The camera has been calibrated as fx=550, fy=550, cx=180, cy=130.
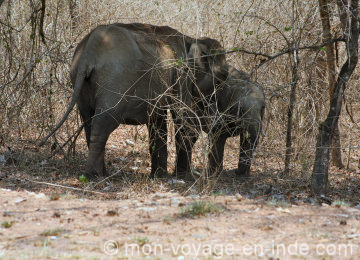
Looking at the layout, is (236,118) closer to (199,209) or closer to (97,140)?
(97,140)

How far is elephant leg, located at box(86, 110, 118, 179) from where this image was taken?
852 centimetres

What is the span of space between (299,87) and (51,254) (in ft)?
21.8

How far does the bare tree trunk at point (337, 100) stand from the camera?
7.50 metres

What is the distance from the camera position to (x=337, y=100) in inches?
306

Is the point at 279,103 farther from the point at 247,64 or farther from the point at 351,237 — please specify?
the point at 351,237

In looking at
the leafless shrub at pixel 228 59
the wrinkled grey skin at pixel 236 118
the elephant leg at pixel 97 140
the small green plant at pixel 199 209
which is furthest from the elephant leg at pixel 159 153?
the small green plant at pixel 199 209

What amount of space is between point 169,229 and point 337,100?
11.8 feet

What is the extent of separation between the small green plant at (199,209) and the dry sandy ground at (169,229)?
0.05 meters

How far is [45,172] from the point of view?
29.3 feet

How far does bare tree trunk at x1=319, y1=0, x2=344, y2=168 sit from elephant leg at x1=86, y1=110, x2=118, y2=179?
11.3 ft

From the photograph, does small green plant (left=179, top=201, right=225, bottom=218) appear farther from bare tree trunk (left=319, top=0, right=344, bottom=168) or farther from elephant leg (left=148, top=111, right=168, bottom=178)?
elephant leg (left=148, top=111, right=168, bottom=178)

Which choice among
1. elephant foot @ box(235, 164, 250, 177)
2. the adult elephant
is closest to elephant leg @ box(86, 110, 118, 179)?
the adult elephant

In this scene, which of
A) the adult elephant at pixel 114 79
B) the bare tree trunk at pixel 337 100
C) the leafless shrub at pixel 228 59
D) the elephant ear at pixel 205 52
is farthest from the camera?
the elephant ear at pixel 205 52

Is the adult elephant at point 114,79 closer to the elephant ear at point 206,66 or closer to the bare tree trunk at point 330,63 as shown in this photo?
the elephant ear at point 206,66
